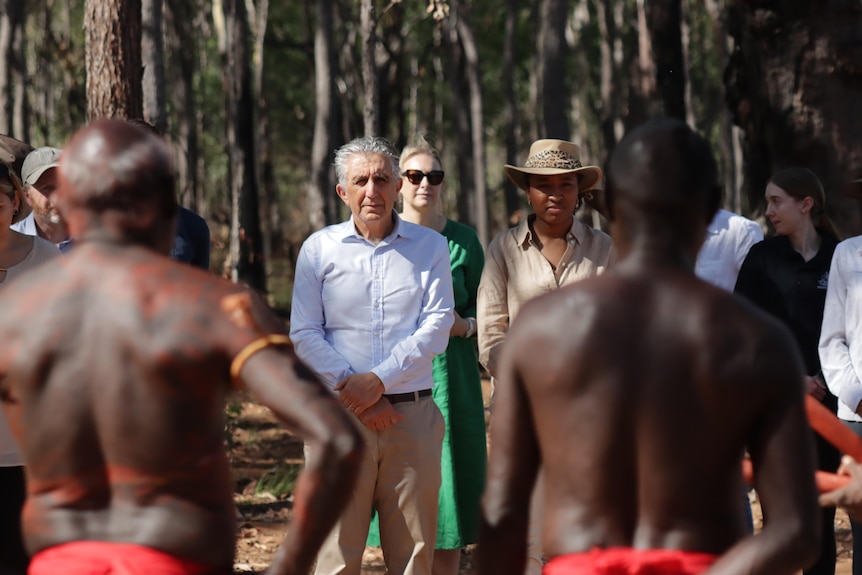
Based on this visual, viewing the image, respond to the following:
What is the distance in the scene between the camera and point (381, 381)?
17.4 ft

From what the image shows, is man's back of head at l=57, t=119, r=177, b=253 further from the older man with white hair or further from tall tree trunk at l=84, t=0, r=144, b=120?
tall tree trunk at l=84, t=0, r=144, b=120

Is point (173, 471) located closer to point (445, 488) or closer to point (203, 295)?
point (203, 295)

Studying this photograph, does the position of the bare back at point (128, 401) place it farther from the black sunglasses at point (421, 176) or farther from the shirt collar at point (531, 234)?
the black sunglasses at point (421, 176)

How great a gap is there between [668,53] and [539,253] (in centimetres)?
828

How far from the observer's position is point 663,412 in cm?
253

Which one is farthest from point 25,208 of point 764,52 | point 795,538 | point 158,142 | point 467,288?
point 764,52

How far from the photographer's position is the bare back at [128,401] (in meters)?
2.59

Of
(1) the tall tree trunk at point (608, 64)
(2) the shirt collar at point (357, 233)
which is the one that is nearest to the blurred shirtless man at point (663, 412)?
(2) the shirt collar at point (357, 233)

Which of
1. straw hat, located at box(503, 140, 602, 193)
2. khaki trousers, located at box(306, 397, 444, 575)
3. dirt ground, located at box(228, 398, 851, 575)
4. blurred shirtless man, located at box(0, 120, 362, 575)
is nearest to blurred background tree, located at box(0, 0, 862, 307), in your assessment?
dirt ground, located at box(228, 398, 851, 575)

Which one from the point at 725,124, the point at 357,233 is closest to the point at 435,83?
the point at 725,124

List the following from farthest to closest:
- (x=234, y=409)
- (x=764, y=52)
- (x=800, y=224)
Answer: (x=234, y=409), (x=764, y=52), (x=800, y=224)

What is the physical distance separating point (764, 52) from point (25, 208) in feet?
21.9

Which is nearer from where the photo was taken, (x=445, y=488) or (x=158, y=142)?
(x=158, y=142)

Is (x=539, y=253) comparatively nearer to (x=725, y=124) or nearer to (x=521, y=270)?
(x=521, y=270)
